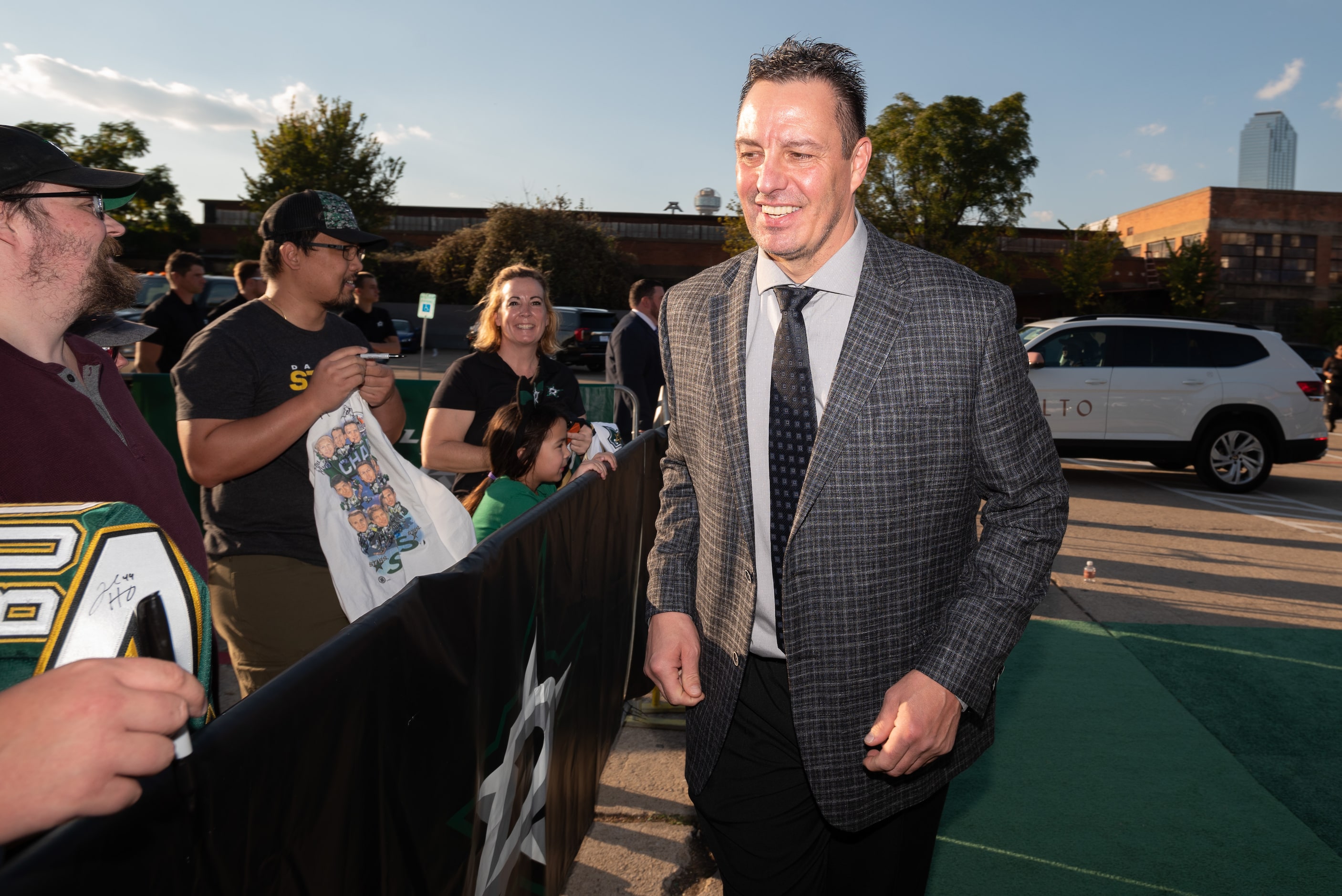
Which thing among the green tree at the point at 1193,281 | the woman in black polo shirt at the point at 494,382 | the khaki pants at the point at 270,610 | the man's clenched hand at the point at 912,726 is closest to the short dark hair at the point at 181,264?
the woman in black polo shirt at the point at 494,382

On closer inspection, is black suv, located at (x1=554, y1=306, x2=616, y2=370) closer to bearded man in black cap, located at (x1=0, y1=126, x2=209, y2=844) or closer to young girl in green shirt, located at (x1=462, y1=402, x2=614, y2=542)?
young girl in green shirt, located at (x1=462, y1=402, x2=614, y2=542)

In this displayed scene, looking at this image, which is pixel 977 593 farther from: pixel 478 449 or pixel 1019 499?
pixel 478 449

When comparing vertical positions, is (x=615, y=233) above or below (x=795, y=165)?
above

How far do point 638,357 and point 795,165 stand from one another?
239 inches

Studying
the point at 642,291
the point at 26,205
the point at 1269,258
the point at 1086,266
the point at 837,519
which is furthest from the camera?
the point at 1269,258

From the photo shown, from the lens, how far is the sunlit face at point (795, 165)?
183cm

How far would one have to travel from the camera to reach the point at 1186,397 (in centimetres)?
1115

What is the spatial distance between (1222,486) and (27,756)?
41.7 ft

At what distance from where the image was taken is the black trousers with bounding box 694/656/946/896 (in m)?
2.01

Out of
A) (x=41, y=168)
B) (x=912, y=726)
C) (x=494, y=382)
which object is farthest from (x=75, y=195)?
(x=494, y=382)

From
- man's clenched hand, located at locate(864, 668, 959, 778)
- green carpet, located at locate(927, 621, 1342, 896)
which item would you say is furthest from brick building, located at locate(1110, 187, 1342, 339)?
man's clenched hand, located at locate(864, 668, 959, 778)

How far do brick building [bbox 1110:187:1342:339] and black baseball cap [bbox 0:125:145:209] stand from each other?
5174 centimetres

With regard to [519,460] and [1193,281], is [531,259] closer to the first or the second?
[1193,281]

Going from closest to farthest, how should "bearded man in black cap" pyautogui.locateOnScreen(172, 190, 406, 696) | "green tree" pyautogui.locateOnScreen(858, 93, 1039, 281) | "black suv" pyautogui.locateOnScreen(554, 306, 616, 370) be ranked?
Answer: "bearded man in black cap" pyautogui.locateOnScreen(172, 190, 406, 696) → "black suv" pyautogui.locateOnScreen(554, 306, 616, 370) → "green tree" pyautogui.locateOnScreen(858, 93, 1039, 281)
